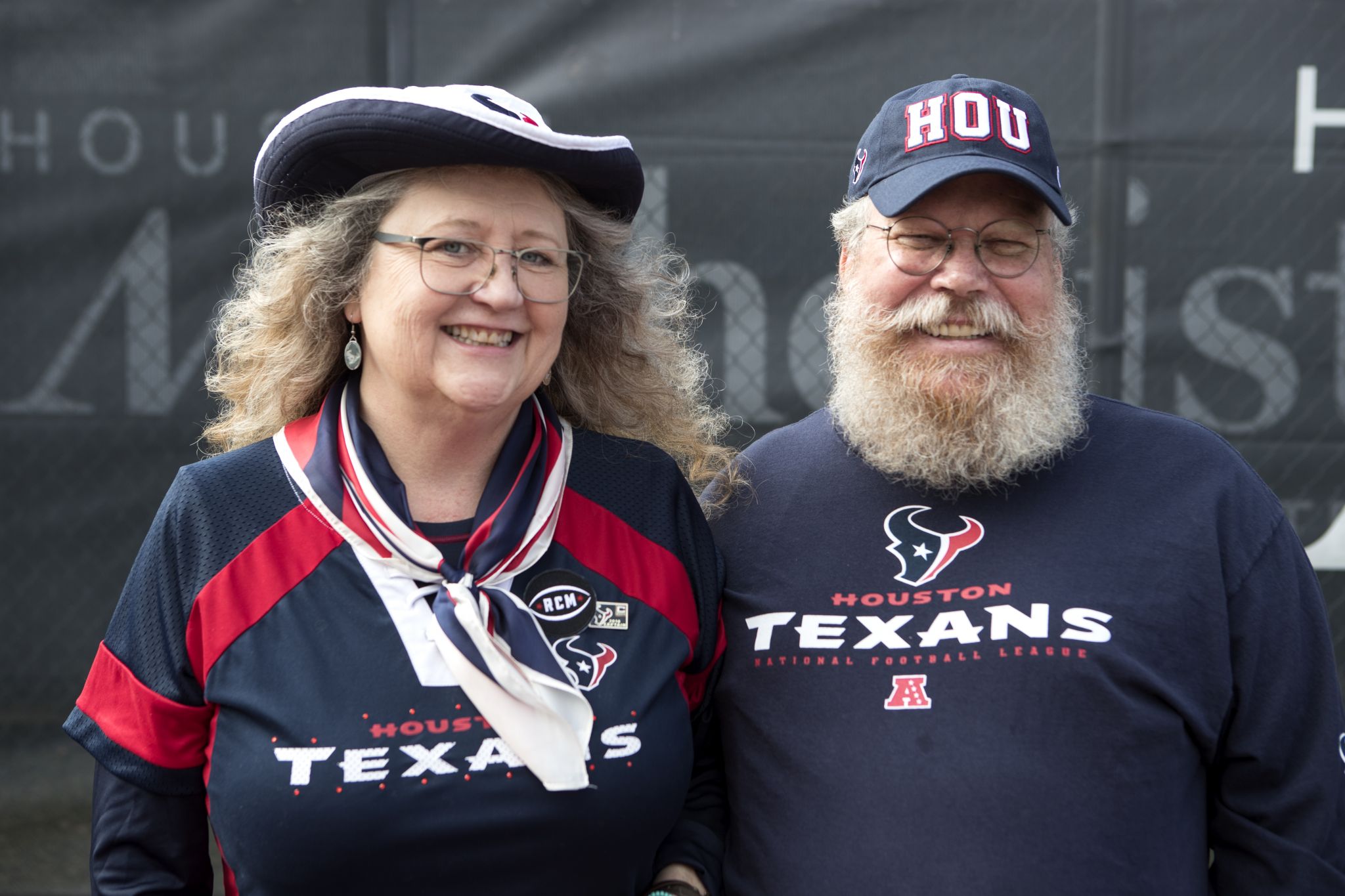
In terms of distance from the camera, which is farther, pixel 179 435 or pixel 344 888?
pixel 179 435

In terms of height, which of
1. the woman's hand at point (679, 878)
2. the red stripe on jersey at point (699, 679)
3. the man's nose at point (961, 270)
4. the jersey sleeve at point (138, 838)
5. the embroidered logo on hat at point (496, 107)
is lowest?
the woman's hand at point (679, 878)

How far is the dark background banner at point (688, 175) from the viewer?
350 cm

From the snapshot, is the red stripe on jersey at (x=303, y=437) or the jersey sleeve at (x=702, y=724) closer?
the red stripe on jersey at (x=303, y=437)

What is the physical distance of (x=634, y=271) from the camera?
82.9 inches

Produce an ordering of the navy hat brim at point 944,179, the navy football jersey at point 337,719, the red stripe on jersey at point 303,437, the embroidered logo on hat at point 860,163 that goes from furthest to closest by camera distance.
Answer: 1. the embroidered logo on hat at point 860,163
2. the navy hat brim at point 944,179
3. the red stripe on jersey at point 303,437
4. the navy football jersey at point 337,719

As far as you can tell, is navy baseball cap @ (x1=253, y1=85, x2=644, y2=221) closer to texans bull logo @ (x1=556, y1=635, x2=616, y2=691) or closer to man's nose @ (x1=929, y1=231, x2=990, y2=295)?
man's nose @ (x1=929, y1=231, x2=990, y2=295)

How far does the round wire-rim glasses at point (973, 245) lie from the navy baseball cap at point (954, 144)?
0.05m

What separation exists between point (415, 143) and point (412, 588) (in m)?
0.63

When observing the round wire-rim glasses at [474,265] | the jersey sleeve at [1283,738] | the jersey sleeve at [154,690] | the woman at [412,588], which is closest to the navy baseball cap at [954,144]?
the woman at [412,588]

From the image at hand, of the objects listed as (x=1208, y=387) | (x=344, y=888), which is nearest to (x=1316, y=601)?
(x=344, y=888)

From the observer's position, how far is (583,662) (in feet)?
5.70

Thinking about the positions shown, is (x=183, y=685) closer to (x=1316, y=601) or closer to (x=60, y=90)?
(x=1316, y=601)

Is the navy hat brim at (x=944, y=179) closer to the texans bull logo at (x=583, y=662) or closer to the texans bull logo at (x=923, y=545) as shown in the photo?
the texans bull logo at (x=923, y=545)

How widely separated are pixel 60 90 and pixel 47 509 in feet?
4.15
